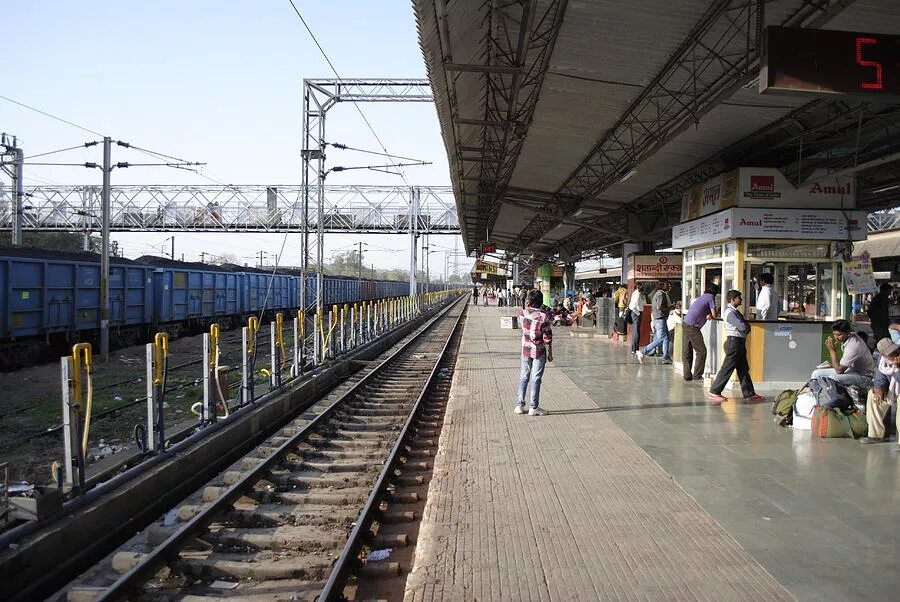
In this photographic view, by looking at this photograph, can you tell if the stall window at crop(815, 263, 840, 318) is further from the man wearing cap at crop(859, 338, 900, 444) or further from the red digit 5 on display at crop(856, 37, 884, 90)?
the red digit 5 on display at crop(856, 37, 884, 90)

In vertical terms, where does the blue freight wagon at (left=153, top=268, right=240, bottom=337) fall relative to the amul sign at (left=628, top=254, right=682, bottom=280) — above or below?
below

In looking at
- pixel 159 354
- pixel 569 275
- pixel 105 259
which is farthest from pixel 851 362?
pixel 569 275

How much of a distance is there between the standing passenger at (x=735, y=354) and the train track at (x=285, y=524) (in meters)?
4.00

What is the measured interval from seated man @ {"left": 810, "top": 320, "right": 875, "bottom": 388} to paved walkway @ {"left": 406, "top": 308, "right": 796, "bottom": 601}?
2539mm

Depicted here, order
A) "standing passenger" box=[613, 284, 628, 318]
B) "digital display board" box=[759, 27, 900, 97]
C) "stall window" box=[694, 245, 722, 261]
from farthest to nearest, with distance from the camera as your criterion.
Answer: "standing passenger" box=[613, 284, 628, 318]
"stall window" box=[694, 245, 722, 261]
"digital display board" box=[759, 27, 900, 97]

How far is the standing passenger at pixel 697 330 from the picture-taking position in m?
9.99

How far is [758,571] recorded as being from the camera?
3.84 m

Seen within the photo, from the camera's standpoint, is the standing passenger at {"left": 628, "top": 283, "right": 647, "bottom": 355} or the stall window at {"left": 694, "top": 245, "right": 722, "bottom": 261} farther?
the standing passenger at {"left": 628, "top": 283, "right": 647, "bottom": 355}

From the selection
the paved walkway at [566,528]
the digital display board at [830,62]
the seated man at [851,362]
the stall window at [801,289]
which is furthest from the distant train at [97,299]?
the stall window at [801,289]

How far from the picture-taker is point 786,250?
10.2 metres

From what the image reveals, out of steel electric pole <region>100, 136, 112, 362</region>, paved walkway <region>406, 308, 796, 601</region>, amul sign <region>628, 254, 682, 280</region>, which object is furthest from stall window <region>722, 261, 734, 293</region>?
steel electric pole <region>100, 136, 112, 362</region>

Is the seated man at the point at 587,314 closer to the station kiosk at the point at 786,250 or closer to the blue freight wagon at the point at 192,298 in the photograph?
the blue freight wagon at the point at 192,298

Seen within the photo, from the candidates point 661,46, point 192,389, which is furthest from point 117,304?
point 661,46

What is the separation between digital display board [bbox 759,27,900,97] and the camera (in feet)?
17.0
